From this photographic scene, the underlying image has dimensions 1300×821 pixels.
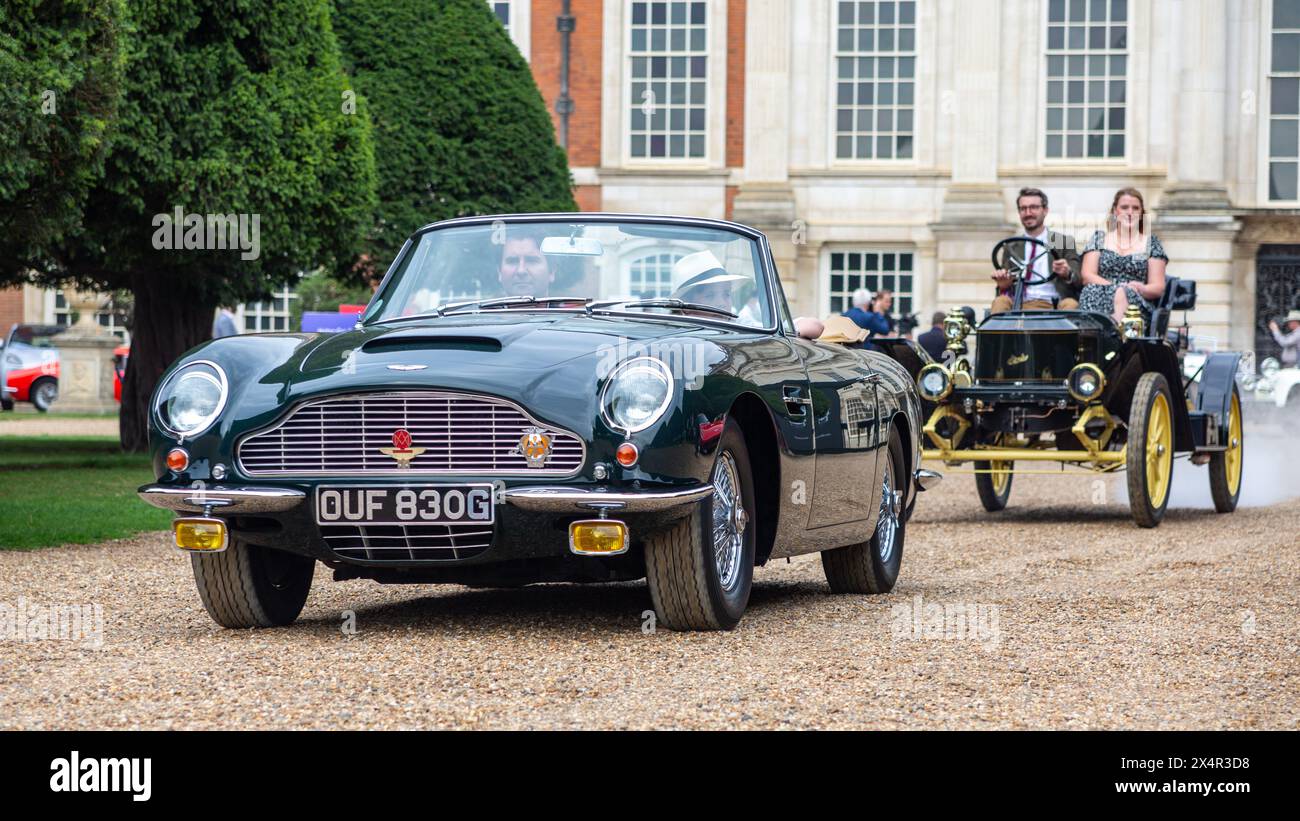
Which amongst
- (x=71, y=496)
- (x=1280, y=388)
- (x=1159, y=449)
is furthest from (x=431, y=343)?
(x=1280, y=388)

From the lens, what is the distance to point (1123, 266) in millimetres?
13602

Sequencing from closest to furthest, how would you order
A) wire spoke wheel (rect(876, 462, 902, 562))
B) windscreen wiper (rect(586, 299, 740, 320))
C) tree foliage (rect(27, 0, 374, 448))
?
windscreen wiper (rect(586, 299, 740, 320)) → wire spoke wheel (rect(876, 462, 902, 562)) → tree foliage (rect(27, 0, 374, 448))

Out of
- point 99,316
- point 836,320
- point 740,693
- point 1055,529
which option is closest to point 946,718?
point 740,693

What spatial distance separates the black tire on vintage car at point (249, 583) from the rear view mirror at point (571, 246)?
1498 millimetres

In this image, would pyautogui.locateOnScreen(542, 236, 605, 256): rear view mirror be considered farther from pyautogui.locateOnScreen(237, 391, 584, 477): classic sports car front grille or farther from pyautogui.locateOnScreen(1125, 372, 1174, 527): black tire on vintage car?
pyautogui.locateOnScreen(1125, 372, 1174, 527): black tire on vintage car

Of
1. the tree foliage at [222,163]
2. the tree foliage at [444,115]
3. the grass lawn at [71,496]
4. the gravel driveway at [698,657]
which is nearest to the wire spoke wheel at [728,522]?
the gravel driveway at [698,657]

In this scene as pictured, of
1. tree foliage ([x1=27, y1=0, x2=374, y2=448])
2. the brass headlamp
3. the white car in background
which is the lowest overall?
the white car in background

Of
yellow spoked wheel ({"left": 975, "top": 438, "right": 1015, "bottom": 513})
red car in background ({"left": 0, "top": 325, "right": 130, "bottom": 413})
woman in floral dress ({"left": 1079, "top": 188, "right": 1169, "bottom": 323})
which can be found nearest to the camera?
woman in floral dress ({"left": 1079, "top": 188, "right": 1169, "bottom": 323})

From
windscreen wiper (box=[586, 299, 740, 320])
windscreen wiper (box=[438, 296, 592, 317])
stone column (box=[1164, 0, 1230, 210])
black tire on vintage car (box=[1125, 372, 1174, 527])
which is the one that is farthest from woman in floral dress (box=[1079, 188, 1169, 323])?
stone column (box=[1164, 0, 1230, 210])

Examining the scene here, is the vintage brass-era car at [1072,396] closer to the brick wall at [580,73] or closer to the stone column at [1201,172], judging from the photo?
the stone column at [1201,172]

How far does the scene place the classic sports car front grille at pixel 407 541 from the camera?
6.45 m

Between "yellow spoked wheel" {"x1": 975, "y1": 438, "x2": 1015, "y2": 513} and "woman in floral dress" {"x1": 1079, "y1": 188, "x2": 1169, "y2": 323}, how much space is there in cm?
126

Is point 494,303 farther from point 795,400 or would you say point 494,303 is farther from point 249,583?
point 249,583

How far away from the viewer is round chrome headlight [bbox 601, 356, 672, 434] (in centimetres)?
641
